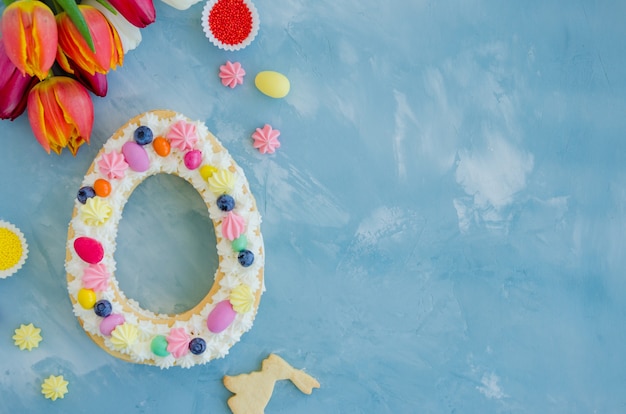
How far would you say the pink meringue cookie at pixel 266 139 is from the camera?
68.8 inches

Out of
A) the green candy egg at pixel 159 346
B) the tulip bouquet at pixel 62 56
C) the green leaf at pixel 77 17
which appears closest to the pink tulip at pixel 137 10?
the tulip bouquet at pixel 62 56

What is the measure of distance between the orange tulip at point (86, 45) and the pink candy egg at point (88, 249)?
15.1 inches

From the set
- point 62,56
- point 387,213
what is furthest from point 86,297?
point 387,213

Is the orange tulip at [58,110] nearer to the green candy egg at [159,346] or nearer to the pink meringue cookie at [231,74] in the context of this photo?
the pink meringue cookie at [231,74]

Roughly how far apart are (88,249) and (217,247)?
0.30 metres

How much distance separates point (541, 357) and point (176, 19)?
1.32 metres

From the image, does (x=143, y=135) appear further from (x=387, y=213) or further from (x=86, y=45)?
(x=387, y=213)

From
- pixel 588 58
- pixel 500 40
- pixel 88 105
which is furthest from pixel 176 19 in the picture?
pixel 588 58

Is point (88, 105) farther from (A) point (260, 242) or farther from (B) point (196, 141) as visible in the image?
(A) point (260, 242)

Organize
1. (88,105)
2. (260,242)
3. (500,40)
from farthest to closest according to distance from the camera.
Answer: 1. (500,40)
2. (260,242)
3. (88,105)

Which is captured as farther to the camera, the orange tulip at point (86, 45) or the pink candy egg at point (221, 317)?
the pink candy egg at point (221, 317)

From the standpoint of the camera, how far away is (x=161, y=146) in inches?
64.6

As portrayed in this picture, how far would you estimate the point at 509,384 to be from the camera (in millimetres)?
1902

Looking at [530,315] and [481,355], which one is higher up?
[530,315]
